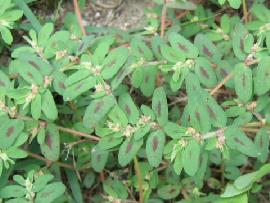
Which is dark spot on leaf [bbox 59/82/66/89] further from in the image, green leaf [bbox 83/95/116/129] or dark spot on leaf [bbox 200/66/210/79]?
dark spot on leaf [bbox 200/66/210/79]

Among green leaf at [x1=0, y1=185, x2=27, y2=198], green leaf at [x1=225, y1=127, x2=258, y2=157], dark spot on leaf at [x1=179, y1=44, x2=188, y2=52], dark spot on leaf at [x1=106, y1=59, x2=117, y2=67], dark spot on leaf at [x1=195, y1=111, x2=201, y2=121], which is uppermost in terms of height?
dark spot on leaf at [x1=106, y1=59, x2=117, y2=67]

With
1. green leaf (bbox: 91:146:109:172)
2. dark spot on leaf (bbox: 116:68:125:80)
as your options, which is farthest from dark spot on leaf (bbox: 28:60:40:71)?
green leaf (bbox: 91:146:109:172)

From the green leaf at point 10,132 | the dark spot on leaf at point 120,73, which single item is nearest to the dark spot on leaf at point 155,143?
the dark spot on leaf at point 120,73

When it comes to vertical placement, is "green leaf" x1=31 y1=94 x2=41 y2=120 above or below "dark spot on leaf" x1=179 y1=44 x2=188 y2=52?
below

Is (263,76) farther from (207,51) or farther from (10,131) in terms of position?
(10,131)

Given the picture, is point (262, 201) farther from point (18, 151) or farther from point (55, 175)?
point (18, 151)

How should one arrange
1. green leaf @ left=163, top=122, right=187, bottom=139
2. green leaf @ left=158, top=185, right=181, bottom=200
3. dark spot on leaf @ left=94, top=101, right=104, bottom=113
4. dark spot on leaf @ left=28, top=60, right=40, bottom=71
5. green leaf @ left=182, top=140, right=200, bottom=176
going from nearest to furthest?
green leaf @ left=182, top=140, right=200, bottom=176 → green leaf @ left=163, top=122, right=187, bottom=139 → dark spot on leaf @ left=94, top=101, right=104, bottom=113 → dark spot on leaf @ left=28, top=60, right=40, bottom=71 → green leaf @ left=158, top=185, right=181, bottom=200

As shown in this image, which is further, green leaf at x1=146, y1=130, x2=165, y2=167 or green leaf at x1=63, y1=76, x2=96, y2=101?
green leaf at x1=63, y1=76, x2=96, y2=101

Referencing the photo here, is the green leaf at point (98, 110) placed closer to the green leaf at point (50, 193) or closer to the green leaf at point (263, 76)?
the green leaf at point (50, 193)
